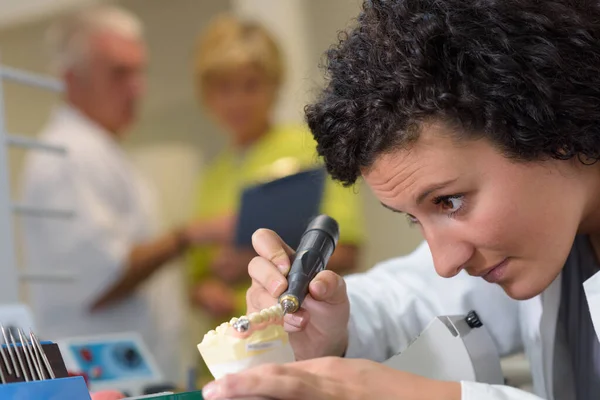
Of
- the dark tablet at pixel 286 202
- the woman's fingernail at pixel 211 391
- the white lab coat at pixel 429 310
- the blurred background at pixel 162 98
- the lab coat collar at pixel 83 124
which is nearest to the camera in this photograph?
the woman's fingernail at pixel 211 391

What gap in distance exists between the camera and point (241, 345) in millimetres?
676

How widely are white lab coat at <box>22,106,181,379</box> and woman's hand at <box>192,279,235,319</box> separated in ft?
0.54

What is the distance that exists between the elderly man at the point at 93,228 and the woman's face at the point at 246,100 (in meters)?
0.37

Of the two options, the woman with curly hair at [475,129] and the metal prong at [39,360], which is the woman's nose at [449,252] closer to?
the woman with curly hair at [475,129]

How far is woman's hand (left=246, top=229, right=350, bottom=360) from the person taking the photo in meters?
0.91

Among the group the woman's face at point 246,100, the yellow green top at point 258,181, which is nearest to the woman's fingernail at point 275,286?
the yellow green top at point 258,181

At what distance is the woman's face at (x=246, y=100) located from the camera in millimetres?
2600

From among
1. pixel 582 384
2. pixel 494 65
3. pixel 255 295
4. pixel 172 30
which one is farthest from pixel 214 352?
pixel 172 30

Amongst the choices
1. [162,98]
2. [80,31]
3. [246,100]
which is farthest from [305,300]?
[162,98]

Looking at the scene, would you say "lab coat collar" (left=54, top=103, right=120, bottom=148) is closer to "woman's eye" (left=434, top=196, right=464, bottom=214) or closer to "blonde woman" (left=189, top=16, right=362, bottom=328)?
"blonde woman" (left=189, top=16, right=362, bottom=328)

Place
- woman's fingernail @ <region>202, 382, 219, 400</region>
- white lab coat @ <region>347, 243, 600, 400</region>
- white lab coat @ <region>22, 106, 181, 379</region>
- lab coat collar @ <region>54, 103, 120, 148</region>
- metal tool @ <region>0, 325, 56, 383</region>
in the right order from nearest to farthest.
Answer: woman's fingernail @ <region>202, 382, 219, 400</region>, metal tool @ <region>0, 325, 56, 383</region>, white lab coat @ <region>347, 243, 600, 400</region>, white lab coat @ <region>22, 106, 181, 379</region>, lab coat collar @ <region>54, 103, 120, 148</region>

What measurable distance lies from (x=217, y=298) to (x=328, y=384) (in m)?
1.84

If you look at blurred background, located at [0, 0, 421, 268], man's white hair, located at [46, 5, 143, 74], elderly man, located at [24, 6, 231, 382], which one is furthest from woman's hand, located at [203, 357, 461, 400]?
blurred background, located at [0, 0, 421, 268]

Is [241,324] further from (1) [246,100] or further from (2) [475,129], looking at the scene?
(1) [246,100]
